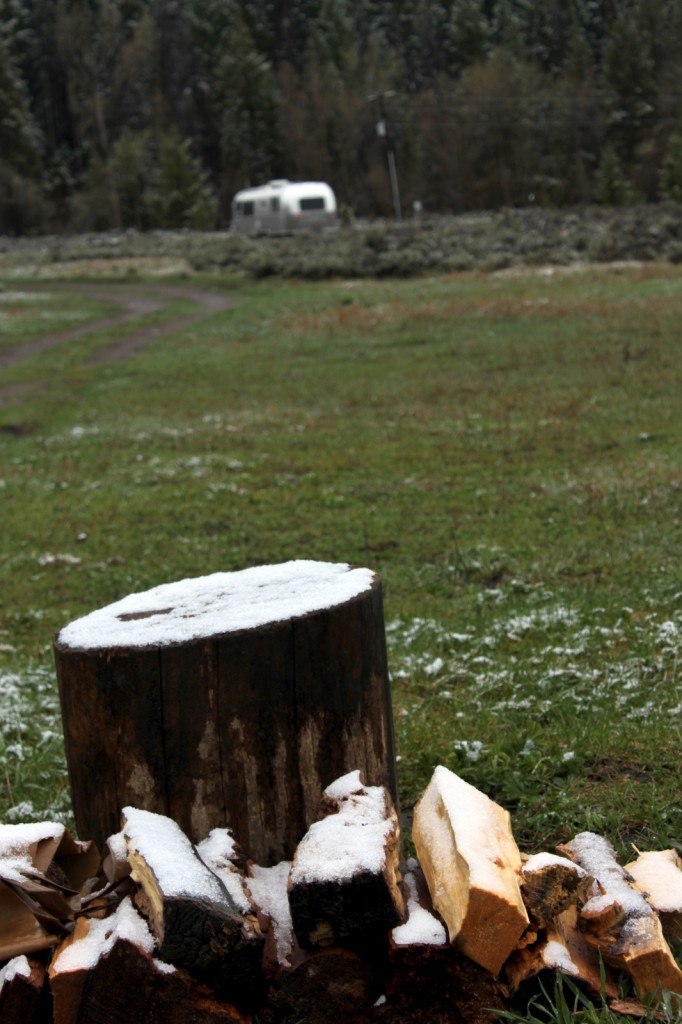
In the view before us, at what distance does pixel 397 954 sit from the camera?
2734 millimetres

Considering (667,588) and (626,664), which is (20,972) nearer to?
(626,664)

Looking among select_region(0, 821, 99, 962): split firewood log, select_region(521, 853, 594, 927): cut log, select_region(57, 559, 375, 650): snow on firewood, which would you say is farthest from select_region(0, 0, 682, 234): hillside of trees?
select_region(521, 853, 594, 927): cut log

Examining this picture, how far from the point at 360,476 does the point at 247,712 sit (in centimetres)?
876

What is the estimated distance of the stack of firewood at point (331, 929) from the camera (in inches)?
105

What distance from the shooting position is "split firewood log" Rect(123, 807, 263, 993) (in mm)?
2637

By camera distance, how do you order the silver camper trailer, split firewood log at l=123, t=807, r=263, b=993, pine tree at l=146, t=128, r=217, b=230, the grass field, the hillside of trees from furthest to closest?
pine tree at l=146, t=128, r=217, b=230, the hillside of trees, the silver camper trailer, the grass field, split firewood log at l=123, t=807, r=263, b=993

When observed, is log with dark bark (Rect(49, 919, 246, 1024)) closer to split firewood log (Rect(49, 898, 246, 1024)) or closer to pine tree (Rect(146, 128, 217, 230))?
split firewood log (Rect(49, 898, 246, 1024))

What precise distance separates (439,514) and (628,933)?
7.26 m

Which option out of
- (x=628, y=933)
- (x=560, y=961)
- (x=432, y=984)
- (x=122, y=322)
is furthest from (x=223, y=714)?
(x=122, y=322)

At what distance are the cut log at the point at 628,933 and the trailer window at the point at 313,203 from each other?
60.4m

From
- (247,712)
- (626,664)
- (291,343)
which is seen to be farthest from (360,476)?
(291,343)

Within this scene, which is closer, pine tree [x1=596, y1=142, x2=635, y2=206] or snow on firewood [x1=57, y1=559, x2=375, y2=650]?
snow on firewood [x1=57, y1=559, x2=375, y2=650]

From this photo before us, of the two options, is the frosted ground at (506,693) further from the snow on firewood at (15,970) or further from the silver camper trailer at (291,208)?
the silver camper trailer at (291,208)

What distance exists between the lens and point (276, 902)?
302 cm
